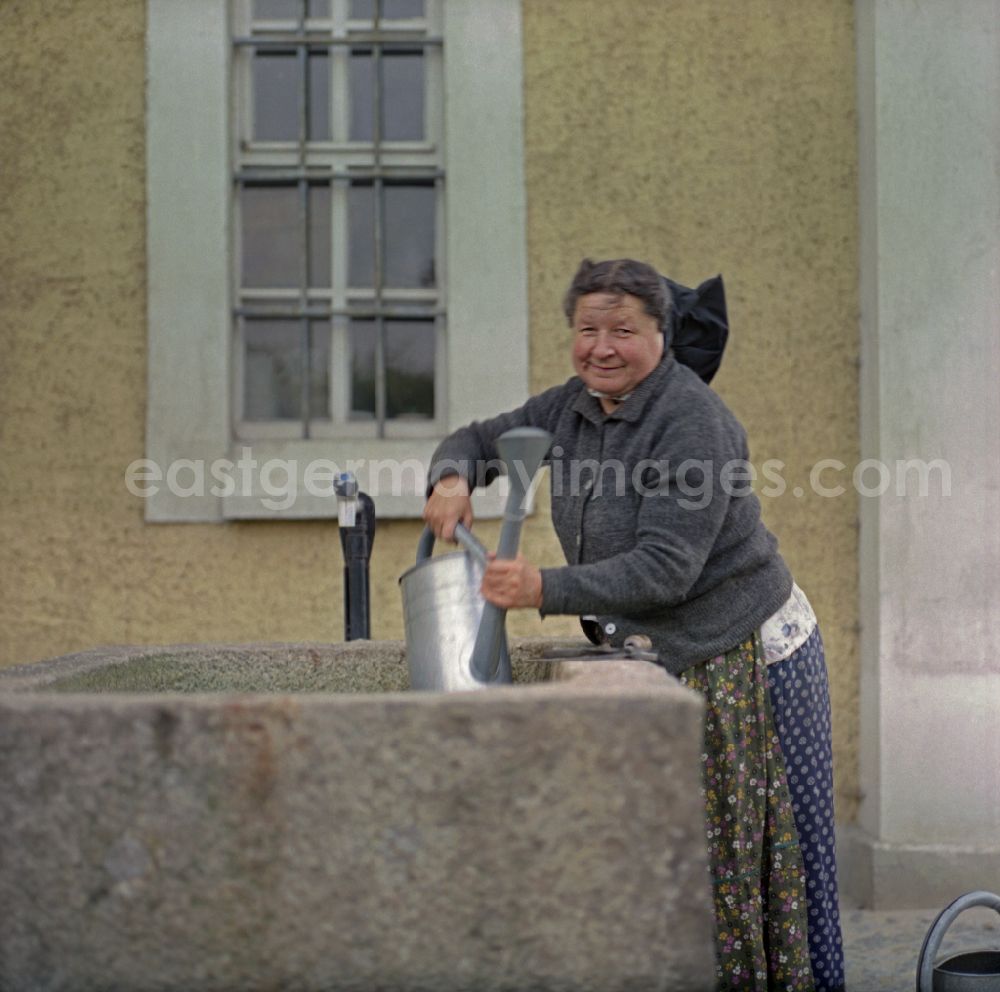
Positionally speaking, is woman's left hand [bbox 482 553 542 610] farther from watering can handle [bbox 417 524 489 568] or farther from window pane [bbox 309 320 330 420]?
window pane [bbox 309 320 330 420]

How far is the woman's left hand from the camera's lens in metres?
2.05

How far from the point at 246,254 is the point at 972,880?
11.1ft

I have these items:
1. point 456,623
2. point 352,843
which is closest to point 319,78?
point 456,623

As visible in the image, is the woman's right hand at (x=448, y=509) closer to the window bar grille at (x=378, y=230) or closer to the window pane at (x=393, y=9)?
the window bar grille at (x=378, y=230)

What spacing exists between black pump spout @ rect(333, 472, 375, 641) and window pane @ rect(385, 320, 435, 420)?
1.21 m

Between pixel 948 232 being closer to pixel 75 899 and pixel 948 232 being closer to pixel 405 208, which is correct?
pixel 405 208

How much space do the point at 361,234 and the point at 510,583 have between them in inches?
126

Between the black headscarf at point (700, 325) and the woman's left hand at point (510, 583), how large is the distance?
2.76 feet

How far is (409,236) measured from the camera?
198 inches

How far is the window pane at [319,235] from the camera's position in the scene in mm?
5023

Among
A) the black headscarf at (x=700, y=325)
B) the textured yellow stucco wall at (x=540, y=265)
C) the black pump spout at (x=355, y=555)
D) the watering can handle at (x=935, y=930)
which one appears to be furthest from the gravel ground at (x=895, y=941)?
the black headscarf at (x=700, y=325)

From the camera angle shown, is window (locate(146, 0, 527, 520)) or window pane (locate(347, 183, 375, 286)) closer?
window (locate(146, 0, 527, 520))

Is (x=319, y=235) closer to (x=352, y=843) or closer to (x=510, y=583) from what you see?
(x=510, y=583)

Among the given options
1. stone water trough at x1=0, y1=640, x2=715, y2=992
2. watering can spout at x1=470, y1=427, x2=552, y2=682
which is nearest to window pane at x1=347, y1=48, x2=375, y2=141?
watering can spout at x1=470, y1=427, x2=552, y2=682
